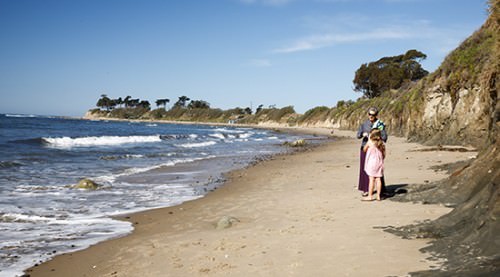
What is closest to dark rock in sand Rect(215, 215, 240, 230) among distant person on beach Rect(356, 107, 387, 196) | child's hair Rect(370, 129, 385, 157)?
distant person on beach Rect(356, 107, 387, 196)

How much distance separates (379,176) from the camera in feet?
26.7

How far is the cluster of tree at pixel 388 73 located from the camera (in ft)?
225

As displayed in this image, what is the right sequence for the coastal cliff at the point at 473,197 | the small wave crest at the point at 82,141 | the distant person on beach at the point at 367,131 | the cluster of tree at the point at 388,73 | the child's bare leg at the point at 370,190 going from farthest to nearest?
the cluster of tree at the point at 388,73
the small wave crest at the point at 82,141
the distant person on beach at the point at 367,131
the child's bare leg at the point at 370,190
the coastal cliff at the point at 473,197

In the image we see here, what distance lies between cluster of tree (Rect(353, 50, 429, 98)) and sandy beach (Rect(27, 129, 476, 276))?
62.2 metres

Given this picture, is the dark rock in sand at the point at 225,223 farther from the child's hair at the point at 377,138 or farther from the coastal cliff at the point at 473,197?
the child's hair at the point at 377,138

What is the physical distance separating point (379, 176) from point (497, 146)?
2779 millimetres

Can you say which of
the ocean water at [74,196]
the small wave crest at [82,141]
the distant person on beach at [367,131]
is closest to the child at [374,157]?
the distant person on beach at [367,131]

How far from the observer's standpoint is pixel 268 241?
588 cm

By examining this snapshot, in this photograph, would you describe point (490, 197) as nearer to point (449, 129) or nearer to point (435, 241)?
point (435, 241)

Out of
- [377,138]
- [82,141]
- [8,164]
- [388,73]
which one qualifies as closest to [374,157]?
[377,138]

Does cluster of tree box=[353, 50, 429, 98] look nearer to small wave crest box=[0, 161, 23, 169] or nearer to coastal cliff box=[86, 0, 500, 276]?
coastal cliff box=[86, 0, 500, 276]

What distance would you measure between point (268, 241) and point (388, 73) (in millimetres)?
67847

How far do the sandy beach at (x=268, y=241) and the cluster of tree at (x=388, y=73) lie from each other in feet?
204

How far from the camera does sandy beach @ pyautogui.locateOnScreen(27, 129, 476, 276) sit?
15.3 feet
